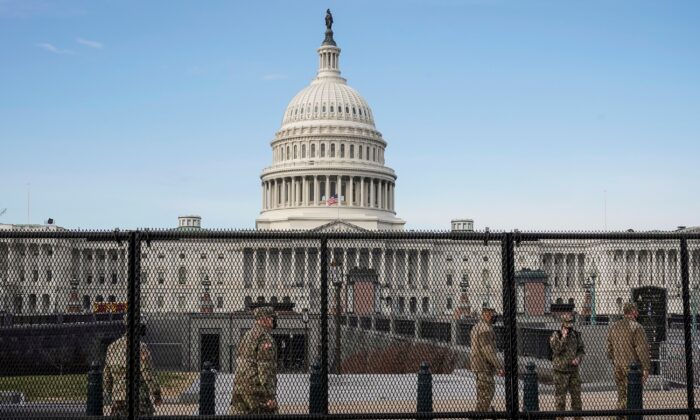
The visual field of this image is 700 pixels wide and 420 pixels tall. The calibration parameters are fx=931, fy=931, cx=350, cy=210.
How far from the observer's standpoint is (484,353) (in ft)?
45.4

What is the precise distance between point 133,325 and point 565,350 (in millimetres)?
6922

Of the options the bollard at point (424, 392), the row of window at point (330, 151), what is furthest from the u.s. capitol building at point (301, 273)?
the row of window at point (330, 151)

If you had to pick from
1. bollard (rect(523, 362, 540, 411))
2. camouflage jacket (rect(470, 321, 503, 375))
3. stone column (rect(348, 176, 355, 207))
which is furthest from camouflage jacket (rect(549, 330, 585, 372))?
stone column (rect(348, 176, 355, 207))

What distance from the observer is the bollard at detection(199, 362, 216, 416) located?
42.2 feet

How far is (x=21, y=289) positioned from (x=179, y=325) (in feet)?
11.2

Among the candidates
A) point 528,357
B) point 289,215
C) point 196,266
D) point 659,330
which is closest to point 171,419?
point 196,266

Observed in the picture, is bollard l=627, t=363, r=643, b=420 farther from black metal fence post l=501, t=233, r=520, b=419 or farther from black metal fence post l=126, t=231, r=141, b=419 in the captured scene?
black metal fence post l=126, t=231, r=141, b=419

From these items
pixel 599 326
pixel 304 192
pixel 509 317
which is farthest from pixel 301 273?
pixel 304 192

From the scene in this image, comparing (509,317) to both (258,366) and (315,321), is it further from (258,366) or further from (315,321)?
(315,321)

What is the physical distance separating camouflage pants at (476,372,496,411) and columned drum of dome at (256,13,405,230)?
12505 centimetres

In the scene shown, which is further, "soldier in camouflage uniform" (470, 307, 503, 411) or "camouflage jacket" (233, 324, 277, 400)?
"soldier in camouflage uniform" (470, 307, 503, 411)

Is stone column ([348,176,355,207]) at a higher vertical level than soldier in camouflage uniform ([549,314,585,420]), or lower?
higher

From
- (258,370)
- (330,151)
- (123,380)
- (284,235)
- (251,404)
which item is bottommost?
(251,404)

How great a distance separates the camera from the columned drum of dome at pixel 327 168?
Answer: 144 metres
